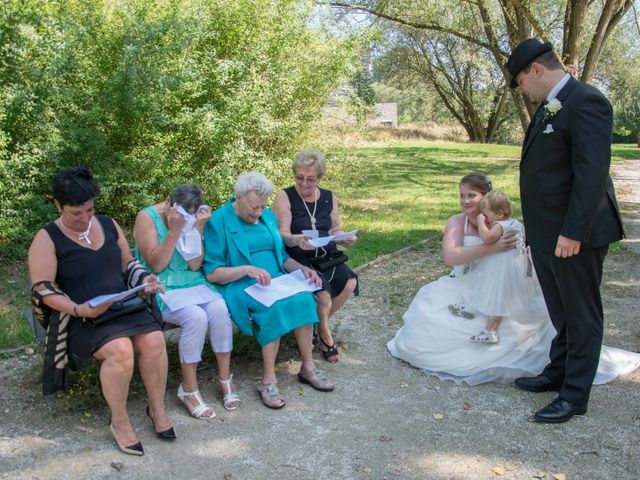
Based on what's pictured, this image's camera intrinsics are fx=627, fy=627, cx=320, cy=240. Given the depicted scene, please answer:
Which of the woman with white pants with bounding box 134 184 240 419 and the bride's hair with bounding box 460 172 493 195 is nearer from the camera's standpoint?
the woman with white pants with bounding box 134 184 240 419

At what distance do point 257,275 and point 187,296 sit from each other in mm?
465

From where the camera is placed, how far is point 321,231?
488 cm

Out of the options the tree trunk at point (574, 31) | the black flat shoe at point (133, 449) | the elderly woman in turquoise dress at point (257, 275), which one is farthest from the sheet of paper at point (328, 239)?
the tree trunk at point (574, 31)

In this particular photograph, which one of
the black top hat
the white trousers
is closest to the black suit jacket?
the black top hat

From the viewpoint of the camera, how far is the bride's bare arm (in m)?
4.37

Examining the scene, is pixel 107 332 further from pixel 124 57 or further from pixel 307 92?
pixel 307 92

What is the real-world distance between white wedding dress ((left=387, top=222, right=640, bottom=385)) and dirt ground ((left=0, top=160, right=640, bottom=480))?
4.1 inches

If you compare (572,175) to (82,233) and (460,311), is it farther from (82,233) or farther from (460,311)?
(82,233)

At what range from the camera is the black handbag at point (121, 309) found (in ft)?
11.2

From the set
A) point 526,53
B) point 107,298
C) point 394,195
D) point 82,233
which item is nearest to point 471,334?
point 526,53

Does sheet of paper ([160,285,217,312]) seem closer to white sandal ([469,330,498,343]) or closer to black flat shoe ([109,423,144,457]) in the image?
black flat shoe ([109,423,144,457])

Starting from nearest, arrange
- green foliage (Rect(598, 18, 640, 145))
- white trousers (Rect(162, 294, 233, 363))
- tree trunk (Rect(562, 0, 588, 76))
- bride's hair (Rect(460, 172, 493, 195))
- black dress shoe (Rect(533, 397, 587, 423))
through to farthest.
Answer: black dress shoe (Rect(533, 397, 587, 423)) < white trousers (Rect(162, 294, 233, 363)) < bride's hair (Rect(460, 172, 493, 195)) < tree trunk (Rect(562, 0, 588, 76)) < green foliage (Rect(598, 18, 640, 145))

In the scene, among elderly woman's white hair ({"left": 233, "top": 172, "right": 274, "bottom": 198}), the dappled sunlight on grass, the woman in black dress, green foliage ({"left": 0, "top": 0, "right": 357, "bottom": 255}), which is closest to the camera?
the woman in black dress

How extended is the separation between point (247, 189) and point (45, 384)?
1.69m
